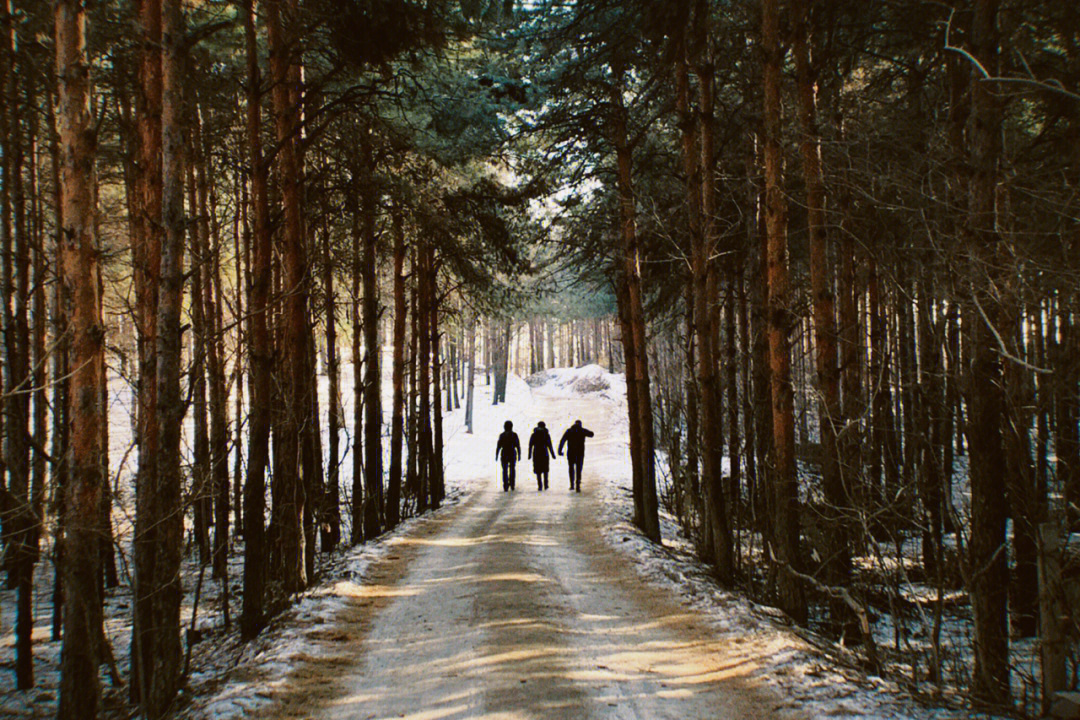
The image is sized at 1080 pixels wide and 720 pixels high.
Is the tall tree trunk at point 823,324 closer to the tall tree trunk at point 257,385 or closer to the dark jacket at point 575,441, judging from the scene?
the tall tree trunk at point 257,385

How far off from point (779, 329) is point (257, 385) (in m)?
6.04

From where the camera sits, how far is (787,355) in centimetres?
773

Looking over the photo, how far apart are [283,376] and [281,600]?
3169 mm

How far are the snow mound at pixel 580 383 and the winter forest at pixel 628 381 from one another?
3467cm

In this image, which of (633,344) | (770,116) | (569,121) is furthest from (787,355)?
(569,121)

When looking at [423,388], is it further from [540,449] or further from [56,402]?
[56,402]

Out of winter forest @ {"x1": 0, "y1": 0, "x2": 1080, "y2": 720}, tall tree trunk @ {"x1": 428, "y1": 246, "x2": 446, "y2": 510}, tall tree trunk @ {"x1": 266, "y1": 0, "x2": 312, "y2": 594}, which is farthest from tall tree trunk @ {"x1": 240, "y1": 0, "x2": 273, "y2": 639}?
tall tree trunk @ {"x1": 428, "y1": 246, "x2": 446, "y2": 510}

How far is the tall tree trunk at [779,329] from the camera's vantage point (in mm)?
7320

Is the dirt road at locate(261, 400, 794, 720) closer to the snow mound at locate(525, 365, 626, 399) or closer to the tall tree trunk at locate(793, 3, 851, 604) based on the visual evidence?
the tall tree trunk at locate(793, 3, 851, 604)

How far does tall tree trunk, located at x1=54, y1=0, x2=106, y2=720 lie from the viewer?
5.39 m

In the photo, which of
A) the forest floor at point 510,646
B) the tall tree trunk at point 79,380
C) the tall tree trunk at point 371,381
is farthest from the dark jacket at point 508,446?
the tall tree trunk at point 79,380

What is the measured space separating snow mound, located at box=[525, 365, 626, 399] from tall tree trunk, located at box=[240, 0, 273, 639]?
40.5 m

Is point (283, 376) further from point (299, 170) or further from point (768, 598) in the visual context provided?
point (768, 598)

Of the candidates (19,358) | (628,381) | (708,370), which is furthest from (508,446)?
(19,358)
